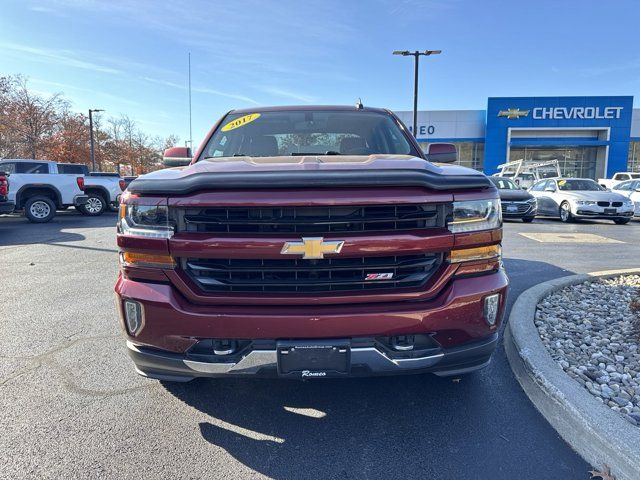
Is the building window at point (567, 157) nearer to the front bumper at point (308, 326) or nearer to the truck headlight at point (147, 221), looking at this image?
the front bumper at point (308, 326)

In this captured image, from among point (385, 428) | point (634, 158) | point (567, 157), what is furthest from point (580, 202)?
point (634, 158)

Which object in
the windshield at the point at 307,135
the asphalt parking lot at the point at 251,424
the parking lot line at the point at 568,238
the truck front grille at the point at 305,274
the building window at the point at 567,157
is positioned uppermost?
the building window at the point at 567,157

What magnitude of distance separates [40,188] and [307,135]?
13137 mm

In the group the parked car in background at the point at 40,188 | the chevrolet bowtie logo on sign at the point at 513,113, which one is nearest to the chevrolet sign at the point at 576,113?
the chevrolet bowtie logo on sign at the point at 513,113

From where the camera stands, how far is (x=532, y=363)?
9.23 ft

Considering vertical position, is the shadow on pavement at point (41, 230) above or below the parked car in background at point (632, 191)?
below

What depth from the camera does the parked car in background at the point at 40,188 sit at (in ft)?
43.0

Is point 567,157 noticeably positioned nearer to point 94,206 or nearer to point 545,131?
point 545,131

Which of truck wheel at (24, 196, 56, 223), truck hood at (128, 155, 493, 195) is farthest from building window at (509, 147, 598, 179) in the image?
truck hood at (128, 155, 493, 195)

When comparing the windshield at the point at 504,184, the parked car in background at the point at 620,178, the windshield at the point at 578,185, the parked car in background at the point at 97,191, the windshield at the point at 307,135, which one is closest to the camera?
the windshield at the point at 307,135

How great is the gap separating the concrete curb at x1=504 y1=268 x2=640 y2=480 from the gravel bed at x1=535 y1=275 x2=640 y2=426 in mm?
149

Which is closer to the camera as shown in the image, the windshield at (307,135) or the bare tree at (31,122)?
the windshield at (307,135)

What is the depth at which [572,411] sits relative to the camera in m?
2.30

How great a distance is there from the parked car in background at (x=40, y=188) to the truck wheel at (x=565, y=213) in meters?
15.8
